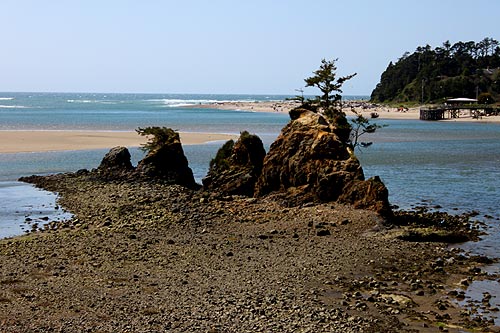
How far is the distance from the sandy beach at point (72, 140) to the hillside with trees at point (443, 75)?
79.1 metres

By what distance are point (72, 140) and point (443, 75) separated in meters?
116

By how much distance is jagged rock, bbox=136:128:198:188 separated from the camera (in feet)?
105

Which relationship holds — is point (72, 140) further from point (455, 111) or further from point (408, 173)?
point (455, 111)

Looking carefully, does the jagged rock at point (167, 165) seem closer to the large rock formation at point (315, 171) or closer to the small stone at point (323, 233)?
the large rock formation at point (315, 171)

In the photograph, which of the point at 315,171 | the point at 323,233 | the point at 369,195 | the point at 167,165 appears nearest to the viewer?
the point at 323,233

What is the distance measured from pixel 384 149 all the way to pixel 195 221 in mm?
36079

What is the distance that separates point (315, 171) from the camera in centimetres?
2612

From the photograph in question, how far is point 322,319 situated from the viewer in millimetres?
13344

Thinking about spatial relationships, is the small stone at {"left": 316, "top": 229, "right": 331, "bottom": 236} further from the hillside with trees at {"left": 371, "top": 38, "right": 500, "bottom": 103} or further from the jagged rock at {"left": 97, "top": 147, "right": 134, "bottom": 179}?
the hillside with trees at {"left": 371, "top": 38, "right": 500, "bottom": 103}

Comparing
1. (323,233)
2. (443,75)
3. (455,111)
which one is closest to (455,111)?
(455,111)

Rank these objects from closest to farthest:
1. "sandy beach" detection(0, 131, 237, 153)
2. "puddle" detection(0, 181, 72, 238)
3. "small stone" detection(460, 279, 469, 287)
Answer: "small stone" detection(460, 279, 469, 287) < "puddle" detection(0, 181, 72, 238) < "sandy beach" detection(0, 131, 237, 153)

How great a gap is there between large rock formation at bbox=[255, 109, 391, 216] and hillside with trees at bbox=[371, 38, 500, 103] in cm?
10580

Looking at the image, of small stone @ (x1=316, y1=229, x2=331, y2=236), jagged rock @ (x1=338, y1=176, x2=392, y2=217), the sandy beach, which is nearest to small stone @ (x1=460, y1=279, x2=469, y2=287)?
small stone @ (x1=316, y1=229, x2=331, y2=236)

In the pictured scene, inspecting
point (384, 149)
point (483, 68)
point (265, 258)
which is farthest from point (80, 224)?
point (483, 68)
